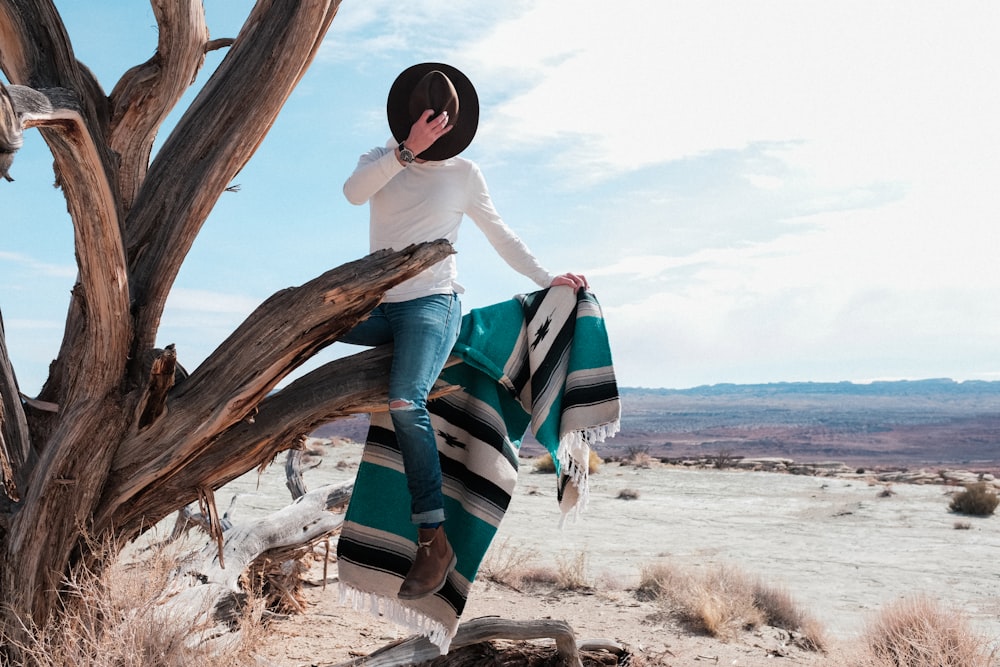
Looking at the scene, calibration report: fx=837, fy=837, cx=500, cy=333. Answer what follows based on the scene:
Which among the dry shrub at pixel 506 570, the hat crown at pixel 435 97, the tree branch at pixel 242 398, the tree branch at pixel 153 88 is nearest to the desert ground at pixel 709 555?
the dry shrub at pixel 506 570

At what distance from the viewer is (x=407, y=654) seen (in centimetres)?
542

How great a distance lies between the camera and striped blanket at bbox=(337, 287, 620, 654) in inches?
183

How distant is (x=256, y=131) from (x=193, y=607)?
11.6ft

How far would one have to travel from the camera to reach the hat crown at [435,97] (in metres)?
4.19

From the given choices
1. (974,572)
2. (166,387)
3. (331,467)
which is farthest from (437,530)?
(331,467)

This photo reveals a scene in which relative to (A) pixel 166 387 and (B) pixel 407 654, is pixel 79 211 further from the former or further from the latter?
(B) pixel 407 654

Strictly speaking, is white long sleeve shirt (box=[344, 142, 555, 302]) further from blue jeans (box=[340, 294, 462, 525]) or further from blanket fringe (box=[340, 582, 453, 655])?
blanket fringe (box=[340, 582, 453, 655])

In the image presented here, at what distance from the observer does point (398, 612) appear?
185 inches

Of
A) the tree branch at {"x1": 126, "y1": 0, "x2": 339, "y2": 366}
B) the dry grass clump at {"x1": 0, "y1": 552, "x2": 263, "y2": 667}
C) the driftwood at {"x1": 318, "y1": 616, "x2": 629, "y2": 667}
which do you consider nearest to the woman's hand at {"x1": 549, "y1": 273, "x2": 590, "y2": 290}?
the tree branch at {"x1": 126, "y1": 0, "x2": 339, "y2": 366}

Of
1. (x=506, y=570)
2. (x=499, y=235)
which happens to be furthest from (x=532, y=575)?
(x=499, y=235)

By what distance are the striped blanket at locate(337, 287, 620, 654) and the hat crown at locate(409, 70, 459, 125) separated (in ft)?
3.78

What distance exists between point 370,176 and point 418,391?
1.06 m

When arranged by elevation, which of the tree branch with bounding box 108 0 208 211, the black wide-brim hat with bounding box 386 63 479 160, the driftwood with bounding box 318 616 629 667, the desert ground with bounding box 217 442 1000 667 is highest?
the tree branch with bounding box 108 0 208 211

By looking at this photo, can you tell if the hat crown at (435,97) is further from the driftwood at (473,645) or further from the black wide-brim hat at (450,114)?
the driftwood at (473,645)
